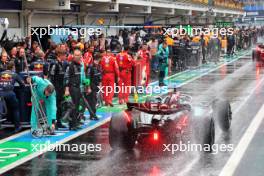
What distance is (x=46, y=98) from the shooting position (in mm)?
11227

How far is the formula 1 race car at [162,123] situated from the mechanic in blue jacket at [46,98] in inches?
69.2

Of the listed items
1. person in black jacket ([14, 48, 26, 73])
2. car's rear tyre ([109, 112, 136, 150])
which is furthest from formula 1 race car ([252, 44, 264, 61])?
car's rear tyre ([109, 112, 136, 150])

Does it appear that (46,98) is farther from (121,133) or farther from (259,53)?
(259,53)

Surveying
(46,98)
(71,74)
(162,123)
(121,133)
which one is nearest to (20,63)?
(71,74)

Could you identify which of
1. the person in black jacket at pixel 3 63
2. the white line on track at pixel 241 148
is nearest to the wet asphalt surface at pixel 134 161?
the white line on track at pixel 241 148

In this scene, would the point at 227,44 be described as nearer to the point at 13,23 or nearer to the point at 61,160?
the point at 13,23

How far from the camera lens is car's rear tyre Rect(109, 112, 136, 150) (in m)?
9.76

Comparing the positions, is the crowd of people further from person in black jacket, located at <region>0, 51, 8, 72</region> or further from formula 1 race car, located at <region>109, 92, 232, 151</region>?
formula 1 race car, located at <region>109, 92, 232, 151</region>

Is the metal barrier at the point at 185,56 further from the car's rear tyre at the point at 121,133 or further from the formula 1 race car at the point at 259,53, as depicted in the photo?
the car's rear tyre at the point at 121,133

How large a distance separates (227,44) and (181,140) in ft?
93.6

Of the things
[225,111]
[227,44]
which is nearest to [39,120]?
[225,111]

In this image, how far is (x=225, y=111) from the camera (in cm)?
1139

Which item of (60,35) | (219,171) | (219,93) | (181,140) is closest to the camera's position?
(219,171)

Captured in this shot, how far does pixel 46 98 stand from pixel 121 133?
2211 millimetres
